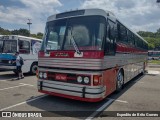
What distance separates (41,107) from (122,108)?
2.70 meters

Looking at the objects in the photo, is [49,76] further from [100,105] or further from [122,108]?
[122,108]

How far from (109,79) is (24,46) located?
867 cm

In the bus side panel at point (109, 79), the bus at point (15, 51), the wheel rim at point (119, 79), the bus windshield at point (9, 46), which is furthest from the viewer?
the bus windshield at point (9, 46)

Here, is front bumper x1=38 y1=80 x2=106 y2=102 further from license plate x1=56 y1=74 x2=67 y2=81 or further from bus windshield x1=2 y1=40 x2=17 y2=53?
bus windshield x1=2 y1=40 x2=17 y2=53

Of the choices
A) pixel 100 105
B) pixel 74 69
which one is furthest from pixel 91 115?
pixel 74 69

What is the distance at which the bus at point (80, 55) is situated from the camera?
6.09 meters

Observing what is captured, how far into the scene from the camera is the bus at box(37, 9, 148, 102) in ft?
20.0

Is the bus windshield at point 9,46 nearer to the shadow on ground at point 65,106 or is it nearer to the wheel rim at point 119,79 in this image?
the shadow on ground at point 65,106

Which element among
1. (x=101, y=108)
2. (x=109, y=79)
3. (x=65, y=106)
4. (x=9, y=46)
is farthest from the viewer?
(x=9, y=46)

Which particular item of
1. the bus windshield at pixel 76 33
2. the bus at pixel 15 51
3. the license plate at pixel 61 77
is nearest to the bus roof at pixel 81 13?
the bus windshield at pixel 76 33

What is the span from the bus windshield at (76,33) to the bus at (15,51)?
6.57 metres

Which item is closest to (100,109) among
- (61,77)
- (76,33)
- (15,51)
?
(61,77)

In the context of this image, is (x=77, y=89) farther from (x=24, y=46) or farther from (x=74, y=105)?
(x=24, y=46)

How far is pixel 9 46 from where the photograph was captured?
1345 centimetres
